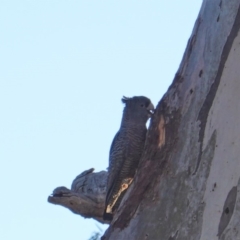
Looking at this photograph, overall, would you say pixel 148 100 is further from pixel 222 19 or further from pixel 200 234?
pixel 200 234

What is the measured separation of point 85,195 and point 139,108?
132cm

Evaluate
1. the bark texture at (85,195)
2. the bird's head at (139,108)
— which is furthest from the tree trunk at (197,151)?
the bird's head at (139,108)

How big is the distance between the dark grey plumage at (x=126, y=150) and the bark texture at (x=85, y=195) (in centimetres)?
9

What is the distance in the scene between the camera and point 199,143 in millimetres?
4008

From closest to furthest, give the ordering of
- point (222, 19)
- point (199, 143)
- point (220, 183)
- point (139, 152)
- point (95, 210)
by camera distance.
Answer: point (220, 183) < point (199, 143) < point (222, 19) < point (95, 210) < point (139, 152)

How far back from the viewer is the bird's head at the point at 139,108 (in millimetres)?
6258

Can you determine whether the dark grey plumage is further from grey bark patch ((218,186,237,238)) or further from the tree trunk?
grey bark patch ((218,186,237,238))

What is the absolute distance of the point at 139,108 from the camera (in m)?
6.34

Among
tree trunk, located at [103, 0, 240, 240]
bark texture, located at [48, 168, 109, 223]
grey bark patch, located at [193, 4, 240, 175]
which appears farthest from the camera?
bark texture, located at [48, 168, 109, 223]

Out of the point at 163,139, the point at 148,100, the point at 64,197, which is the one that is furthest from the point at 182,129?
the point at 148,100

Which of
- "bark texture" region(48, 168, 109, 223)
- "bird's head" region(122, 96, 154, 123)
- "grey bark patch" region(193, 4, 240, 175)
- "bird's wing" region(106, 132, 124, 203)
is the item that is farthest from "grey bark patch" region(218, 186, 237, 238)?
"bird's head" region(122, 96, 154, 123)

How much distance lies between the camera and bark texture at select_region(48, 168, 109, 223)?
16.3ft

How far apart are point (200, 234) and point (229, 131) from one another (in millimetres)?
512

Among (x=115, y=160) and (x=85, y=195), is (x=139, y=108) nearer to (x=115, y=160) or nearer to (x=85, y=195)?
(x=115, y=160)
